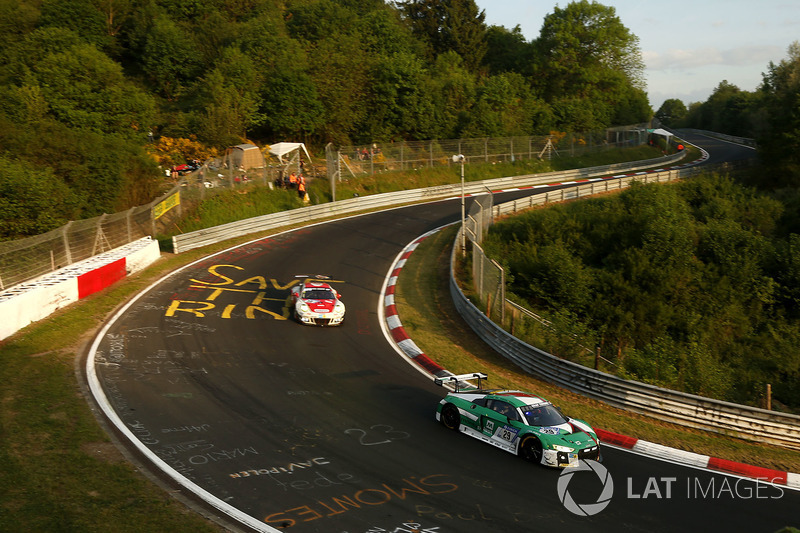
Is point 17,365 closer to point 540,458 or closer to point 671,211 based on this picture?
point 540,458

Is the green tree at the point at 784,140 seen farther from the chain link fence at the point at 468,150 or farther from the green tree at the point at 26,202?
the green tree at the point at 26,202

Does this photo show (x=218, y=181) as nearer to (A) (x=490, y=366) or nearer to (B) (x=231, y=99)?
(B) (x=231, y=99)

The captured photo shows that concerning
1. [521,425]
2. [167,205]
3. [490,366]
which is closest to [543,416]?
[521,425]

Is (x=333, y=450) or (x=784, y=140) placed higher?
(x=784, y=140)

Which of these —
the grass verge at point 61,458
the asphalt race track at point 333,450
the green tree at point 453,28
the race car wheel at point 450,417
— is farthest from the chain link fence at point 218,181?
the green tree at point 453,28

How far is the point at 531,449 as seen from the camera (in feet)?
44.2

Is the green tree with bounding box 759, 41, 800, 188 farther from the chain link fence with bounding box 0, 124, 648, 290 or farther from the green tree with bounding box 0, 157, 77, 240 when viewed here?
the green tree with bounding box 0, 157, 77, 240

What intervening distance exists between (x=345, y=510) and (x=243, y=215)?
29468mm

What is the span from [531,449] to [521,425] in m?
0.56

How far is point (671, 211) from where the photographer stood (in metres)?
36.3

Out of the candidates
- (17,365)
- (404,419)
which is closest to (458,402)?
(404,419)

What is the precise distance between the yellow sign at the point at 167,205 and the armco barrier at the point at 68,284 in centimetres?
288

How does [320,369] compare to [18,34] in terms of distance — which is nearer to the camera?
[320,369]

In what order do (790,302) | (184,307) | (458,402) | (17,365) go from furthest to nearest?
(790,302) < (184,307) < (17,365) < (458,402)
